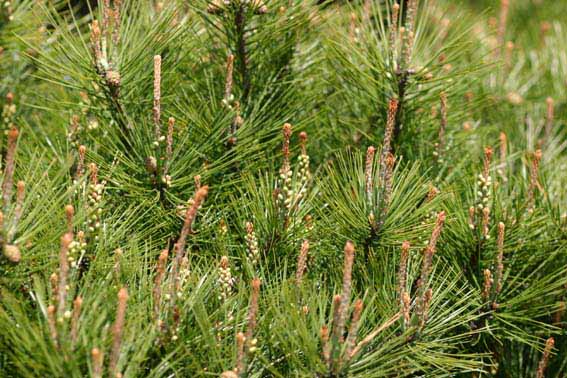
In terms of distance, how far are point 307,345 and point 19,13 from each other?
0.79 meters

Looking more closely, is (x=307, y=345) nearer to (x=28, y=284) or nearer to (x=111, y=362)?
(x=111, y=362)

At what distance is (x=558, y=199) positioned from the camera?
1.22 meters

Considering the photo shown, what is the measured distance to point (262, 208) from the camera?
1.05m

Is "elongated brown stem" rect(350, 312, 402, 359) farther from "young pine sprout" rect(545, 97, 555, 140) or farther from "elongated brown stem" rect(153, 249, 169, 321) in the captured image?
"young pine sprout" rect(545, 97, 555, 140)

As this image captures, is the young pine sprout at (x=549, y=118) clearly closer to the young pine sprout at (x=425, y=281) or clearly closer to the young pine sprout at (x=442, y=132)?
the young pine sprout at (x=442, y=132)

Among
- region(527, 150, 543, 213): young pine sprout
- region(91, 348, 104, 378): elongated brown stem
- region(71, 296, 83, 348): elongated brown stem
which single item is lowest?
region(91, 348, 104, 378): elongated brown stem

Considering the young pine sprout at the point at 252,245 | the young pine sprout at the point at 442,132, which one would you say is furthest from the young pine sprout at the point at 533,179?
the young pine sprout at the point at 252,245

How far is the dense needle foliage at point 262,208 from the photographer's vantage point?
84 centimetres

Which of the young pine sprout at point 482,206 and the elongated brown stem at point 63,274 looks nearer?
the elongated brown stem at point 63,274

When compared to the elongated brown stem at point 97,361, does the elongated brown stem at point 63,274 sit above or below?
above

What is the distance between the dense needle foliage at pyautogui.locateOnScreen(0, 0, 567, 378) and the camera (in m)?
0.84

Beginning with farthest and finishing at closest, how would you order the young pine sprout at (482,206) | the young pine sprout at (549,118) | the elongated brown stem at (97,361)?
the young pine sprout at (549,118) → the young pine sprout at (482,206) → the elongated brown stem at (97,361)

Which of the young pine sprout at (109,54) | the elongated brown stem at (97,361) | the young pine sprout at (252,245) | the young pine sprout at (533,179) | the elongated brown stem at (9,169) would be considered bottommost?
the elongated brown stem at (97,361)

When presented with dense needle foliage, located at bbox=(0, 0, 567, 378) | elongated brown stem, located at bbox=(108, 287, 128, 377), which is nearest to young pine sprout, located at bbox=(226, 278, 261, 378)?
dense needle foliage, located at bbox=(0, 0, 567, 378)
